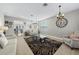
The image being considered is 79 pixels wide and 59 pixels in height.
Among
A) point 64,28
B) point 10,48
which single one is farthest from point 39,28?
point 10,48

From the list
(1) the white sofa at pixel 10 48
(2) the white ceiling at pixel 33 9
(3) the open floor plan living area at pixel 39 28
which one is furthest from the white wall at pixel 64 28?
(1) the white sofa at pixel 10 48

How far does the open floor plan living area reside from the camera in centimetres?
216

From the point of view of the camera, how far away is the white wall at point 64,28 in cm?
215

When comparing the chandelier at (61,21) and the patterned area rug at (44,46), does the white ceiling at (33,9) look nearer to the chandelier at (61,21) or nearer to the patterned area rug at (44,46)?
the chandelier at (61,21)

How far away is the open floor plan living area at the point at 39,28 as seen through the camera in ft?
7.07

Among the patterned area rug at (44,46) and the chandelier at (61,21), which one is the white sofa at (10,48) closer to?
the patterned area rug at (44,46)

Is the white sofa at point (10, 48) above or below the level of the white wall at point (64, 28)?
below

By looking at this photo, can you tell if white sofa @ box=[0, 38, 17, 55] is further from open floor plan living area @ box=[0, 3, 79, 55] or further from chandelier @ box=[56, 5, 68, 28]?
chandelier @ box=[56, 5, 68, 28]

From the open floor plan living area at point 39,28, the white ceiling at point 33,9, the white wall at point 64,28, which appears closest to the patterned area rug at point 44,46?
the open floor plan living area at point 39,28

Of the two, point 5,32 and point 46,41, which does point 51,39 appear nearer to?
point 46,41

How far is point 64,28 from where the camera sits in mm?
2240

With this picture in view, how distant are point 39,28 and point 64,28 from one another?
22.4 inches

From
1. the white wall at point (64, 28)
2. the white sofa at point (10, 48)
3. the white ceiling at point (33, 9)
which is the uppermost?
the white ceiling at point (33, 9)

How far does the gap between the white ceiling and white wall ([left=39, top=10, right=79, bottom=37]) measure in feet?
0.35
